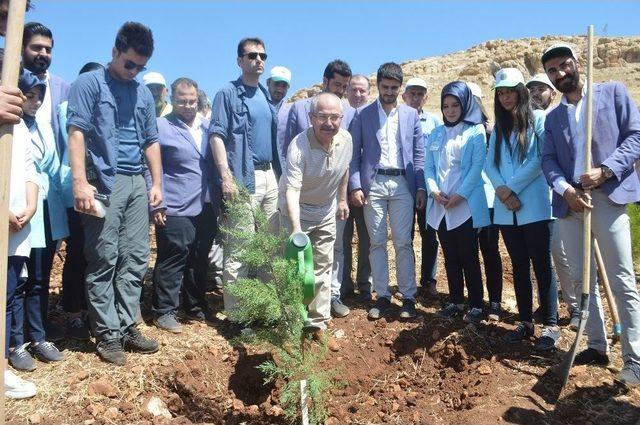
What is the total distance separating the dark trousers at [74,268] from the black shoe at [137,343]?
492 mm

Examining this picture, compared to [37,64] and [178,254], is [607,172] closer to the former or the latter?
[178,254]

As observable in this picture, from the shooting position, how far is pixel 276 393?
4.16 m

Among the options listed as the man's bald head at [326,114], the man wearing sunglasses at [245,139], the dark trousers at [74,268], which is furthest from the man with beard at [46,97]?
the man's bald head at [326,114]

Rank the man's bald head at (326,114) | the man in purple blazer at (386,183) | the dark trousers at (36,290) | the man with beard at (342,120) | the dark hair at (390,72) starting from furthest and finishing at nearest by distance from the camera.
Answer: the man with beard at (342,120)
the man in purple blazer at (386,183)
the dark hair at (390,72)
the man's bald head at (326,114)
the dark trousers at (36,290)

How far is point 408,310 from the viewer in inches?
203

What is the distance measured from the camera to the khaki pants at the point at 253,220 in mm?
4699

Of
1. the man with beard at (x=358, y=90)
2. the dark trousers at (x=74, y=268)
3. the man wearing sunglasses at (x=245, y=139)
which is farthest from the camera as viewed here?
the man with beard at (x=358, y=90)

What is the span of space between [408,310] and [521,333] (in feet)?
3.35

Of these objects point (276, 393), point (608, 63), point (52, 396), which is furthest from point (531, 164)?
point (608, 63)

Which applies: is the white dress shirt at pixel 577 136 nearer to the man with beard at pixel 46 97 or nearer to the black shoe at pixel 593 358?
the black shoe at pixel 593 358

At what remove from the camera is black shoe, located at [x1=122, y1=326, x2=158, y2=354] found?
4270 millimetres

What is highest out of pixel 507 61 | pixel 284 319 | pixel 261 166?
pixel 507 61

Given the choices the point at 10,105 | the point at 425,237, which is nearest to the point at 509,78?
the point at 425,237

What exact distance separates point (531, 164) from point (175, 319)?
126 inches
